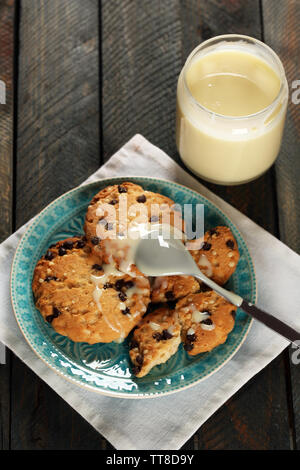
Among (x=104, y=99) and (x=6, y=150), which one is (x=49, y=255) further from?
(x=104, y=99)

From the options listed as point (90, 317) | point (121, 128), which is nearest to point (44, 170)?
point (121, 128)

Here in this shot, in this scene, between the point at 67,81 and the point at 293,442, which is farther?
the point at 67,81

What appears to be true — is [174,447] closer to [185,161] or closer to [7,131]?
[185,161]

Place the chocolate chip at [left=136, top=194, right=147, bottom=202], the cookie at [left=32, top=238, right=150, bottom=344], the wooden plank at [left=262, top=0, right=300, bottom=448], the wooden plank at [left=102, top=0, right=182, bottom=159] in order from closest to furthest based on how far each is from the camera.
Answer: the cookie at [left=32, top=238, right=150, bottom=344], the chocolate chip at [left=136, top=194, right=147, bottom=202], the wooden plank at [left=262, top=0, right=300, bottom=448], the wooden plank at [left=102, top=0, right=182, bottom=159]

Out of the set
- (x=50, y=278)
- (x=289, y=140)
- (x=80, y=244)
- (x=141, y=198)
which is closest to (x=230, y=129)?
(x=141, y=198)

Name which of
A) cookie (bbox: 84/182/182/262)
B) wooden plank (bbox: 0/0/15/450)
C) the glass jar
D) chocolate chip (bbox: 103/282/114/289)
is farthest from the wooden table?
chocolate chip (bbox: 103/282/114/289)

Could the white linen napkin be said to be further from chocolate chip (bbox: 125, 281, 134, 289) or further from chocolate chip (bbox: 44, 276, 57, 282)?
chocolate chip (bbox: 125, 281, 134, 289)
